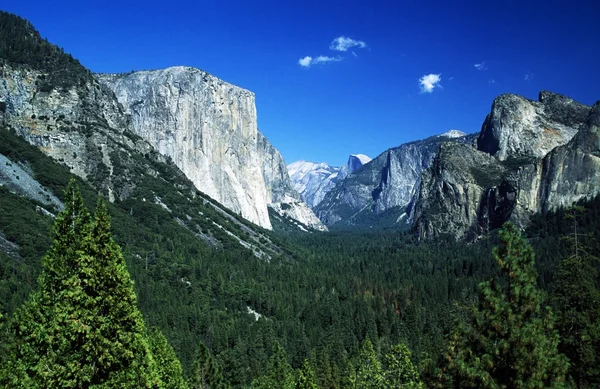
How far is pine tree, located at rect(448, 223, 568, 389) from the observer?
19625mm

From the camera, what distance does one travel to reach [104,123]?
192 m

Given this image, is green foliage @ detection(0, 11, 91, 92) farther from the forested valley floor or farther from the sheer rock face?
the forested valley floor

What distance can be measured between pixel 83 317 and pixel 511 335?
56.6 ft

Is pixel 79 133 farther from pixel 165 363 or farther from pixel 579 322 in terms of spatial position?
pixel 579 322

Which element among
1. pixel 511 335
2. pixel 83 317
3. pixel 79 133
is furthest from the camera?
pixel 79 133

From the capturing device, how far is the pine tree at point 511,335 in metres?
19.6

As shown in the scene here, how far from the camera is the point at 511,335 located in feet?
65.6

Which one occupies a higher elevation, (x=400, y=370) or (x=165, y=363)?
(x=400, y=370)

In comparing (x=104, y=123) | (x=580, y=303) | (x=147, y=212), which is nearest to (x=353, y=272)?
(x=147, y=212)

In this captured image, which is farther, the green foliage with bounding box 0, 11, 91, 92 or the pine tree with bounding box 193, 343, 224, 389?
the green foliage with bounding box 0, 11, 91, 92

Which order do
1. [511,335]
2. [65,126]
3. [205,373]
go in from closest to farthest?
[511,335]
[205,373]
[65,126]

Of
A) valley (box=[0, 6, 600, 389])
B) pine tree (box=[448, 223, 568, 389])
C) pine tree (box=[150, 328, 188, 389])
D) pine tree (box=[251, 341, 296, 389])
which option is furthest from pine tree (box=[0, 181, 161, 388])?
pine tree (box=[251, 341, 296, 389])

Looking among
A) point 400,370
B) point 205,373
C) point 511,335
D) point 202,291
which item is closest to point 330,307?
point 202,291

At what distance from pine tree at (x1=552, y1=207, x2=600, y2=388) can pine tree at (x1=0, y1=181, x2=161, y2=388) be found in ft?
68.5
